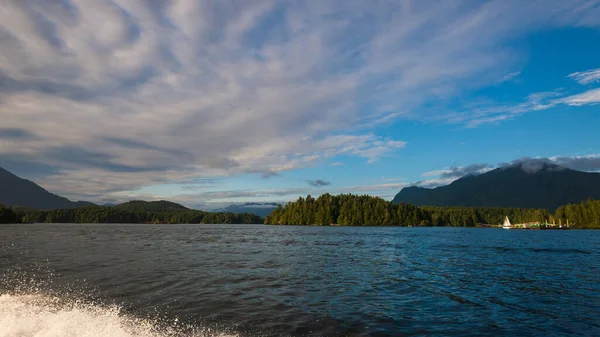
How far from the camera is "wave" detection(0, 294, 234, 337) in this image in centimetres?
1554

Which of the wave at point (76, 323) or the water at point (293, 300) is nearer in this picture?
the wave at point (76, 323)

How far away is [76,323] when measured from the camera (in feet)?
54.4

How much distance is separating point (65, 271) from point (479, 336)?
35.9m

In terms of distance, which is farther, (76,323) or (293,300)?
(293,300)

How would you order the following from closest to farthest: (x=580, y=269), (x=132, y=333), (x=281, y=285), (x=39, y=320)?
(x=132, y=333), (x=39, y=320), (x=281, y=285), (x=580, y=269)

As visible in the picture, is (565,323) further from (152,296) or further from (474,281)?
(152,296)

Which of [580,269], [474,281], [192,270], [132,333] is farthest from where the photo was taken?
[580,269]

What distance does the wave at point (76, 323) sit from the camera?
51.0 ft

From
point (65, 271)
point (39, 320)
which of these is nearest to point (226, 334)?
point (39, 320)

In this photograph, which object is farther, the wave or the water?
the water

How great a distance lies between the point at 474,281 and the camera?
30.3 metres

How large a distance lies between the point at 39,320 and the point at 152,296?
6.98 metres

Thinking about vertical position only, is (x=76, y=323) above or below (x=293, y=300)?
above

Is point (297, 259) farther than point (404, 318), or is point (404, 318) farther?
point (297, 259)
